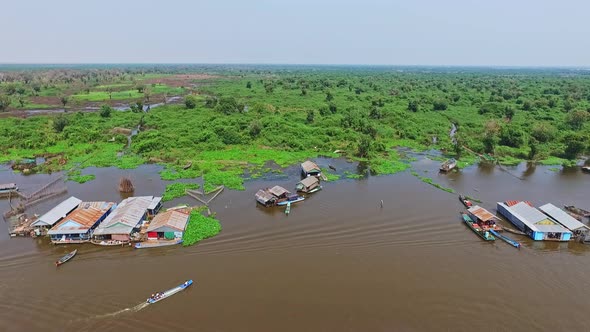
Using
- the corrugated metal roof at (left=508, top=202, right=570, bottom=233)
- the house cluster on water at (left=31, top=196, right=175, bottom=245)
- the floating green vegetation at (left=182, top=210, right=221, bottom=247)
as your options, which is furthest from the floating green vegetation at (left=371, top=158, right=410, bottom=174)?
the house cluster on water at (left=31, top=196, right=175, bottom=245)

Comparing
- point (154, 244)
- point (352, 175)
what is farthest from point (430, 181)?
point (154, 244)

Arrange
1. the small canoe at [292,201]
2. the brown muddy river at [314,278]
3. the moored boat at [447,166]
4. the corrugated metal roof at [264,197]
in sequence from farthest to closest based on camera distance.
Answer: the moored boat at [447,166] → the small canoe at [292,201] → the corrugated metal roof at [264,197] → the brown muddy river at [314,278]

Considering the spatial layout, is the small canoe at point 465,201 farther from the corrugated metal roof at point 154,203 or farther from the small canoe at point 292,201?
the corrugated metal roof at point 154,203

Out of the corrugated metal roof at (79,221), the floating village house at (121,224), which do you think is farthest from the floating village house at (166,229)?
the corrugated metal roof at (79,221)

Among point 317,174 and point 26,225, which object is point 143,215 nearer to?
point 26,225

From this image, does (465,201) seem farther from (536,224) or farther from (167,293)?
(167,293)

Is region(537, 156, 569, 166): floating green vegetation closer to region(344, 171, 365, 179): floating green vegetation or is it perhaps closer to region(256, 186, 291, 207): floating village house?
region(344, 171, 365, 179): floating green vegetation
